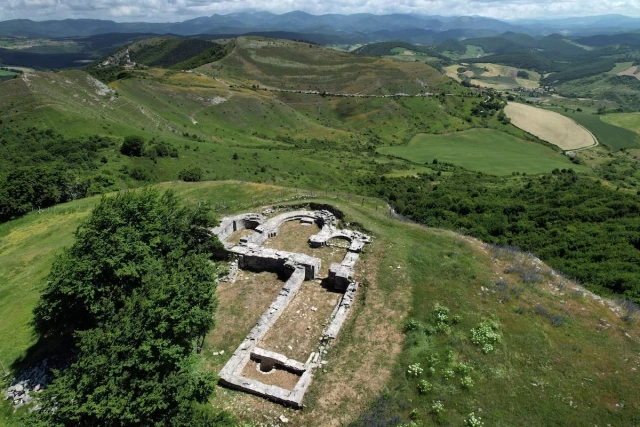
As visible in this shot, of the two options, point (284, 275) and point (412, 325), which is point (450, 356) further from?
point (284, 275)

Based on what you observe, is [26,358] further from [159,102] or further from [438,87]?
[438,87]

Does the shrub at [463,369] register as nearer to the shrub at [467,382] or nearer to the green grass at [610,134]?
the shrub at [467,382]

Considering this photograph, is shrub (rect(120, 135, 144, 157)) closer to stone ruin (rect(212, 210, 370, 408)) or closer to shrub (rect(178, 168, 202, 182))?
shrub (rect(178, 168, 202, 182))

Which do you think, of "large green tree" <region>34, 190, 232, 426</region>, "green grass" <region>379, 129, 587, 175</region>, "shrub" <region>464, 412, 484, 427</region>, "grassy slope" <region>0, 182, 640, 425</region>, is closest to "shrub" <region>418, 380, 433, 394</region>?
"grassy slope" <region>0, 182, 640, 425</region>

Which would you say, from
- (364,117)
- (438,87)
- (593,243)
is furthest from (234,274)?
(438,87)

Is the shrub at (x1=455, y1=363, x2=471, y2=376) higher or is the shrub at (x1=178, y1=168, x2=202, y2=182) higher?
the shrub at (x1=455, y1=363, x2=471, y2=376)

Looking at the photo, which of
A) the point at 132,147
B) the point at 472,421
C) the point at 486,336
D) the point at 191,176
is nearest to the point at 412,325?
the point at 486,336
